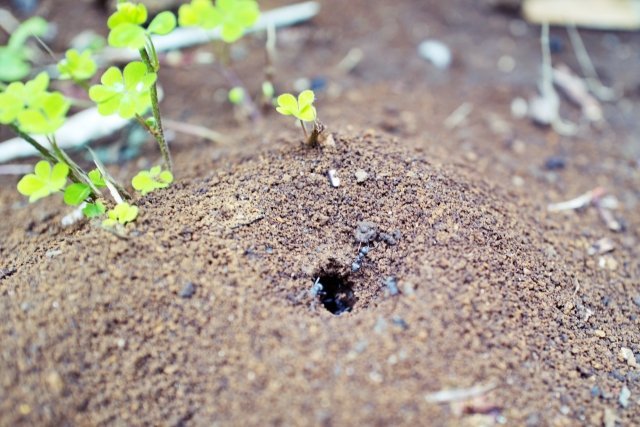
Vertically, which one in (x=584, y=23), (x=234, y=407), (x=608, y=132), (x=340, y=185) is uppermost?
(x=340, y=185)

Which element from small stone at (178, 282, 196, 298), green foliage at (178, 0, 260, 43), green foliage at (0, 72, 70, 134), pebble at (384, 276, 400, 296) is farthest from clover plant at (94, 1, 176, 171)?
pebble at (384, 276, 400, 296)

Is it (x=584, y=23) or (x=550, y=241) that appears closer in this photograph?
(x=550, y=241)

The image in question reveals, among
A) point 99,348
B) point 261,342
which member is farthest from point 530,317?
point 99,348

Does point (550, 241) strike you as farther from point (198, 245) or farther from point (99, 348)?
point (99, 348)

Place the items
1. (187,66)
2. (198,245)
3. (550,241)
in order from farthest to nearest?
(187,66) < (550,241) < (198,245)

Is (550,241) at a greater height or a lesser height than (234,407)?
lesser

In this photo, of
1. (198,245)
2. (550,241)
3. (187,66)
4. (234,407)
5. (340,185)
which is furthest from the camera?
(187,66)

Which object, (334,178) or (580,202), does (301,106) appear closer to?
(334,178)
